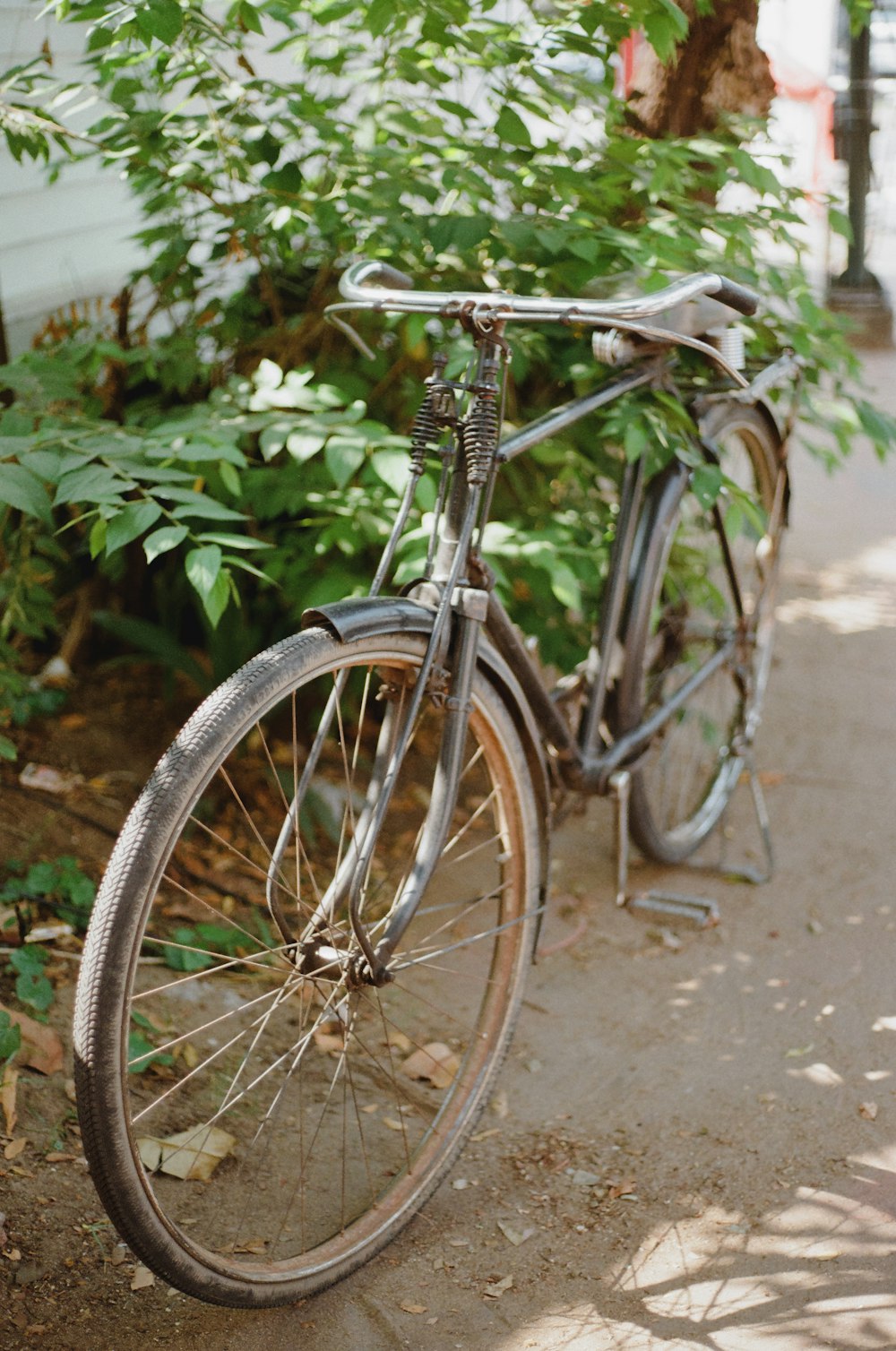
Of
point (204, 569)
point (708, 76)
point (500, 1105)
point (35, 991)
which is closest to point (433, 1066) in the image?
point (500, 1105)

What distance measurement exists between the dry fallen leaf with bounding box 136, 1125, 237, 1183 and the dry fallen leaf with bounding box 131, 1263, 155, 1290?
195mm

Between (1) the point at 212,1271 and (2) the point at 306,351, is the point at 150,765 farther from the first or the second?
(1) the point at 212,1271

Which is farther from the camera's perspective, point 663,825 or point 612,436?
point 663,825

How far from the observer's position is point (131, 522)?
84.0 inches

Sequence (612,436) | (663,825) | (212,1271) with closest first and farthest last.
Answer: (212,1271) → (612,436) → (663,825)

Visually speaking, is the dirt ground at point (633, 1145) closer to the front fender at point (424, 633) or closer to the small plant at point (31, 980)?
the small plant at point (31, 980)

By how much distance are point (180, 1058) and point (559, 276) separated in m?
1.78

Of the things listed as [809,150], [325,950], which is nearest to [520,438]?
[325,950]

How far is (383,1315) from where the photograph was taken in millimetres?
1971

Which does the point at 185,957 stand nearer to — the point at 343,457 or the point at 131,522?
the point at 131,522

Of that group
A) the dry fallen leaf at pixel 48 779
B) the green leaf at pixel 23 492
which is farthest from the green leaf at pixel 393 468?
the dry fallen leaf at pixel 48 779

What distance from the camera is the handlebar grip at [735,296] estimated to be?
2.09 m

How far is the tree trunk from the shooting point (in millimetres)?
3160

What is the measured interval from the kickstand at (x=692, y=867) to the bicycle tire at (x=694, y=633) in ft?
0.25
